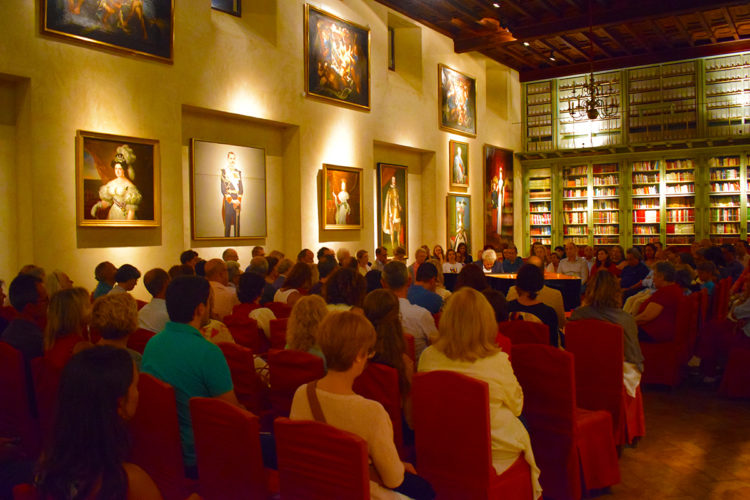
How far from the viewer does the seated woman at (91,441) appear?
5.42 feet

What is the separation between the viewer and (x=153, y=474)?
8.95 feet

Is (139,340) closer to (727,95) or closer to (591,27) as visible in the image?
(591,27)

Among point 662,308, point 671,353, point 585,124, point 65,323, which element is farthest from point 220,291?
point 585,124

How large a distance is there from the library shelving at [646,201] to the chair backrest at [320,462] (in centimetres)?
1675

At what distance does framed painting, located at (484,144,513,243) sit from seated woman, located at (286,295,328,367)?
561 inches

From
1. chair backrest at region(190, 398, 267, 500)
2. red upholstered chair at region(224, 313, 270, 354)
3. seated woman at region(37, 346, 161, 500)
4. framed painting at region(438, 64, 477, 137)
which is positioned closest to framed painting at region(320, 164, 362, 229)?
framed painting at region(438, 64, 477, 137)

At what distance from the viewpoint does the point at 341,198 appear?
1227 cm

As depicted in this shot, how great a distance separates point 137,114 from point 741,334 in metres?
8.24

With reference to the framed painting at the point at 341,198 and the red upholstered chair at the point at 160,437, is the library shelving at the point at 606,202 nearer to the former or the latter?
the framed painting at the point at 341,198

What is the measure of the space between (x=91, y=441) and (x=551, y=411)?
8.62 ft

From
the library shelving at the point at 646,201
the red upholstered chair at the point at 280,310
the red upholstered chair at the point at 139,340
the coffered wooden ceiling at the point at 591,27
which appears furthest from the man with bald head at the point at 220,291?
the library shelving at the point at 646,201

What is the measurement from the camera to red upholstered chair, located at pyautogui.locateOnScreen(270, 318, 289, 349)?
4477 millimetres

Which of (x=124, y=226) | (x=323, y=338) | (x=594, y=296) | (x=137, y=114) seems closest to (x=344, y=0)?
(x=137, y=114)

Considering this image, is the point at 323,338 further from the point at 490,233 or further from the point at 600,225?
the point at 600,225
